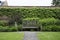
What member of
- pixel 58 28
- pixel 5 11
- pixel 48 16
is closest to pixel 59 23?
pixel 58 28

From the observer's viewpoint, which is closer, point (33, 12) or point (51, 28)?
point (51, 28)

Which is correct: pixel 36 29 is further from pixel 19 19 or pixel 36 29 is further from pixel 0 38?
pixel 0 38

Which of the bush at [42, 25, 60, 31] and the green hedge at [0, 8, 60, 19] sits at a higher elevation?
the bush at [42, 25, 60, 31]

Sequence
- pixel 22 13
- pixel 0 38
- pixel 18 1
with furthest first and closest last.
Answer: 1. pixel 18 1
2. pixel 22 13
3. pixel 0 38

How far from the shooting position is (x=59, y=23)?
23.2m

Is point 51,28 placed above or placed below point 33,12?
above

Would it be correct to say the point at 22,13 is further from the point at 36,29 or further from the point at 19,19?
the point at 36,29

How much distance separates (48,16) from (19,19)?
4.09 meters

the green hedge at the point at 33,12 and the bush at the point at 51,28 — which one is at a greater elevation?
the bush at the point at 51,28

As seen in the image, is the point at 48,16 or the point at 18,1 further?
the point at 18,1

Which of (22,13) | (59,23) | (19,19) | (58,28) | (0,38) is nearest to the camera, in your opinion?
(0,38)

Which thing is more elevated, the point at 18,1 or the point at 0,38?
the point at 0,38

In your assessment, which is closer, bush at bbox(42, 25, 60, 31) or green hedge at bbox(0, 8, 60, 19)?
bush at bbox(42, 25, 60, 31)

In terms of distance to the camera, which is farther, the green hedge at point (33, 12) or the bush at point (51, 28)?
the green hedge at point (33, 12)
